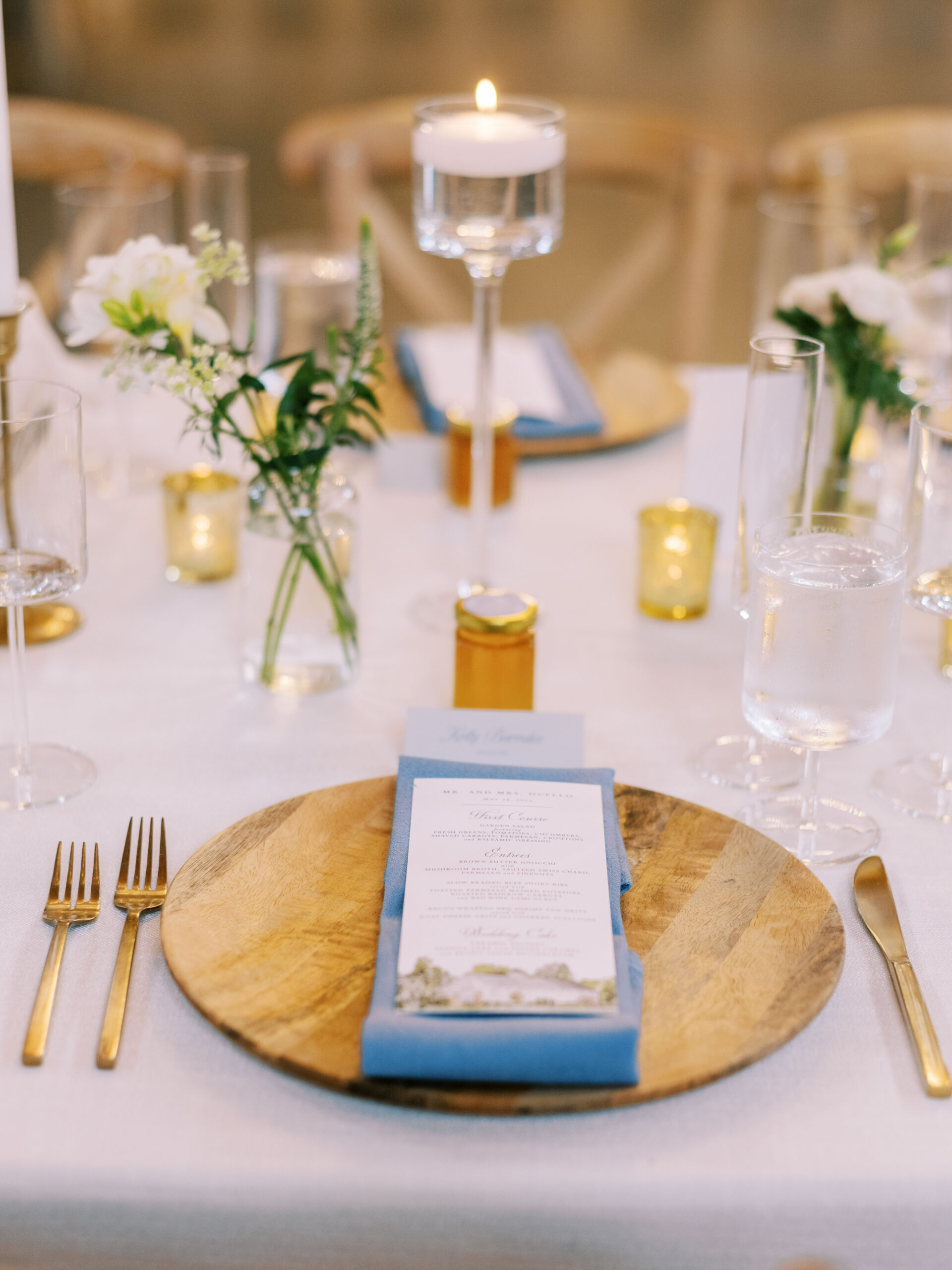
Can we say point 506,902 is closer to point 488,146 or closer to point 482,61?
point 488,146

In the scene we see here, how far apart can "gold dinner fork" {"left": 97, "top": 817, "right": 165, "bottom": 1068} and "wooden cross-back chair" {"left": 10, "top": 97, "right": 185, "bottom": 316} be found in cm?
166

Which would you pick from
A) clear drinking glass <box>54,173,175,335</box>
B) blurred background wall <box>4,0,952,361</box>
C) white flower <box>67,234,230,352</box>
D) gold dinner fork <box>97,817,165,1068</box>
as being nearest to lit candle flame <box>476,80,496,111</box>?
white flower <box>67,234,230,352</box>

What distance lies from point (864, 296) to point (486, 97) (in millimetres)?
388

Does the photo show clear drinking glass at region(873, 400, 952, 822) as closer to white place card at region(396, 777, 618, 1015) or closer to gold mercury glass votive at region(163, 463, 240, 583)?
white place card at region(396, 777, 618, 1015)

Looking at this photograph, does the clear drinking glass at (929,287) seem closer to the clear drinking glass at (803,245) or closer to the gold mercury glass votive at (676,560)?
the clear drinking glass at (803,245)

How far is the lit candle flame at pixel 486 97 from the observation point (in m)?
1.24

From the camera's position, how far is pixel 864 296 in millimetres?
1282

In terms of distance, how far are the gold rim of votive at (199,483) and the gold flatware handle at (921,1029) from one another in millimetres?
788

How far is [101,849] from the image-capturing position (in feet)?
3.12

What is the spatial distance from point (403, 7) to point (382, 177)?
210 centimetres

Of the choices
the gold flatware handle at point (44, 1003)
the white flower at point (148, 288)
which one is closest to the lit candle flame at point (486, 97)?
the white flower at point (148, 288)

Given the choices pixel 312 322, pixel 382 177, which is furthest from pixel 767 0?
pixel 312 322

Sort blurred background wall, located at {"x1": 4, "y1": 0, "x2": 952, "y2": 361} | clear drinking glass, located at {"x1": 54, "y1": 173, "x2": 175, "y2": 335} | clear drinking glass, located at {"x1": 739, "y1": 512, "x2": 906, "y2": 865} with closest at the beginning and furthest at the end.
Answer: clear drinking glass, located at {"x1": 739, "y1": 512, "x2": 906, "y2": 865} < clear drinking glass, located at {"x1": 54, "y1": 173, "x2": 175, "y2": 335} < blurred background wall, located at {"x1": 4, "y1": 0, "x2": 952, "y2": 361}

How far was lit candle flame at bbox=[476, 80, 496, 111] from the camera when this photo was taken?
1.24 m
